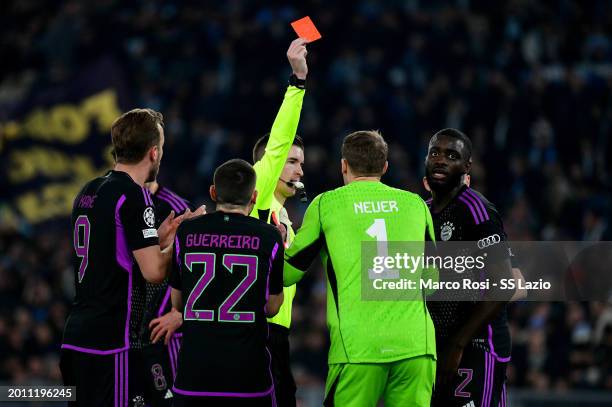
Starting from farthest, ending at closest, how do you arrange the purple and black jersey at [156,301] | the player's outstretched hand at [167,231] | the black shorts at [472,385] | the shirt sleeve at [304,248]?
the purple and black jersey at [156,301] < the black shorts at [472,385] < the player's outstretched hand at [167,231] < the shirt sleeve at [304,248]

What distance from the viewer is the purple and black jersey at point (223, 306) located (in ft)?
20.2

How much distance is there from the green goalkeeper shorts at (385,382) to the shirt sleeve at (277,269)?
2.04ft

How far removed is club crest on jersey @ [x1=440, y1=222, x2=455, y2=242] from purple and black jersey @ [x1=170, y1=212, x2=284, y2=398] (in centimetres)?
149

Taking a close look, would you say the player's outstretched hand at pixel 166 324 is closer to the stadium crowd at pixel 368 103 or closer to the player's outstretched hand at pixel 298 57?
the player's outstretched hand at pixel 298 57

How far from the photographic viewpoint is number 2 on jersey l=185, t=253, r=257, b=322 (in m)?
6.15

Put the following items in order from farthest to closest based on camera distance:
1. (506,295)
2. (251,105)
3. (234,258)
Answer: (251,105) → (506,295) → (234,258)

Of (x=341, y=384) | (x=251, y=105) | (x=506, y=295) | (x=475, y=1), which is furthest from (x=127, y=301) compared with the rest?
(x=475, y=1)

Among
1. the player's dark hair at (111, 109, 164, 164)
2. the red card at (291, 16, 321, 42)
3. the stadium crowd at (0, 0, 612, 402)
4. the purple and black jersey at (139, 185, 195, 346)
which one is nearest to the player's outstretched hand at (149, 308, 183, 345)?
the purple and black jersey at (139, 185, 195, 346)

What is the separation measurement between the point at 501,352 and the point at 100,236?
9.29ft

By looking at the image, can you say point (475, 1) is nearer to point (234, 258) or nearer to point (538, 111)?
point (538, 111)

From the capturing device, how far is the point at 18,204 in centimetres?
1658

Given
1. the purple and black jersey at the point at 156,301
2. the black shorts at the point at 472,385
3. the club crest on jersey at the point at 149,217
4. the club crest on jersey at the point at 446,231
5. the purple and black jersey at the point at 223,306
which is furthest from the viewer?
the purple and black jersey at the point at 156,301

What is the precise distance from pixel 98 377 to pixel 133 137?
1487 millimetres

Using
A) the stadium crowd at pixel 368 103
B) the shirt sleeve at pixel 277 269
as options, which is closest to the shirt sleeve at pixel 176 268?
the shirt sleeve at pixel 277 269
